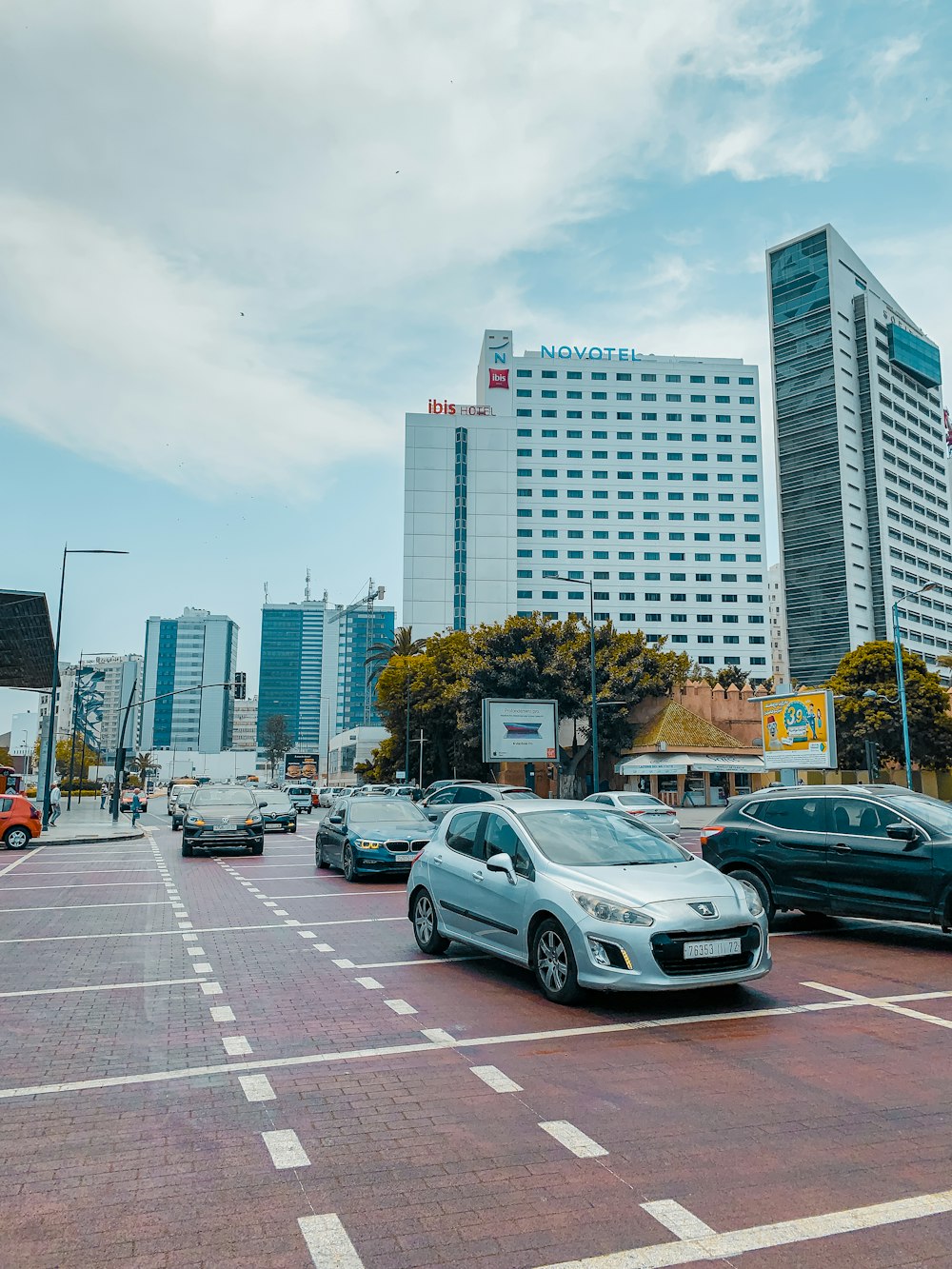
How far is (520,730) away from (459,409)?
88.8 meters

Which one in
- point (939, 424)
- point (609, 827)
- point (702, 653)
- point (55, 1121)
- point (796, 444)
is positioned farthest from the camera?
point (939, 424)

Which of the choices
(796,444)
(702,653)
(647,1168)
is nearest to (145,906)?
(647,1168)

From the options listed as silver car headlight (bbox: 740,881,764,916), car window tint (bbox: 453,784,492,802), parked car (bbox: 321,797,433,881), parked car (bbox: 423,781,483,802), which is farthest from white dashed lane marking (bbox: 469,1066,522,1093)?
parked car (bbox: 423,781,483,802)

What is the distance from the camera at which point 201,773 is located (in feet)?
430

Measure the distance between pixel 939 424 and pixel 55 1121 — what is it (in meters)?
164

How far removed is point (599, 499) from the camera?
Result: 128875mm

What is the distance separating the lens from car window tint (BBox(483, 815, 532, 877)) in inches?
334

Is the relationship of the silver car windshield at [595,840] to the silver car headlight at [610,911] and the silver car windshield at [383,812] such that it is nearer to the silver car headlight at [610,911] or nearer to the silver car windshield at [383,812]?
the silver car headlight at [610,911]

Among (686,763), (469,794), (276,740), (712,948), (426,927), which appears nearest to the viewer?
(712,948)

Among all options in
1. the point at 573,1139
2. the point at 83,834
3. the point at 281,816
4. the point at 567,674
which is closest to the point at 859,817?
the point at 573,1139

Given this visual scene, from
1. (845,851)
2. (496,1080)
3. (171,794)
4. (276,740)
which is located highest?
(276,740)

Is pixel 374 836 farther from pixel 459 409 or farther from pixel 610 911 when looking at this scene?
pixel 459 409

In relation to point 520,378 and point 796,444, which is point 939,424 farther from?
point 520,378

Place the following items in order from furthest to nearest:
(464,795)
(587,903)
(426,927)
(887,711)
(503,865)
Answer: (887,711), (464,795), (426,927), (503,865), (587,903)
